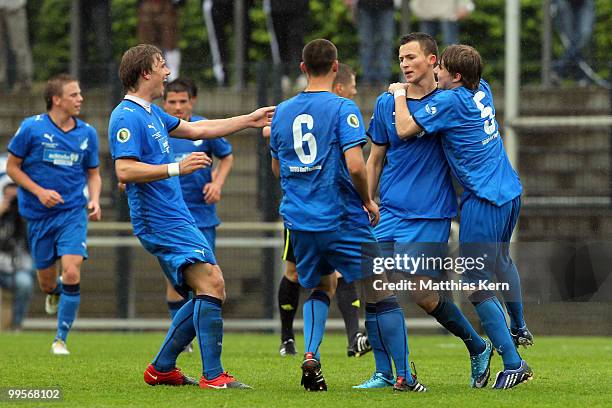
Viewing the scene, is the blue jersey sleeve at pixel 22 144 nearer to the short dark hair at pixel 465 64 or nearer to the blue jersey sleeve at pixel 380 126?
the blue jersey sleeve at pixel 380 126

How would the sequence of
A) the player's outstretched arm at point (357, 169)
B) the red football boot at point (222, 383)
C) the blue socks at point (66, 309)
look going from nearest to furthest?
the player's outstretched arm at point (357, 169) < the red football boot at point (222, 383) < the blue socks at point (66, 309)

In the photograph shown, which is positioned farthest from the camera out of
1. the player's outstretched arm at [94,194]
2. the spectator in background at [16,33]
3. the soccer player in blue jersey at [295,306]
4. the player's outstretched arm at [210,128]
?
the spectator in background at [16,33]

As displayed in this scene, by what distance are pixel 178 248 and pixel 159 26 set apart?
879 centimetres

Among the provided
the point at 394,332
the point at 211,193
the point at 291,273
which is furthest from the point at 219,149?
the point at 394,332

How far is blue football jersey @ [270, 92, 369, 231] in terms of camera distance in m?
7.69

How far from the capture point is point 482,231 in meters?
8.09

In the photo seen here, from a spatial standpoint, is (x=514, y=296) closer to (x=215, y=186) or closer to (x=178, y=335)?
(x=178, y=335)

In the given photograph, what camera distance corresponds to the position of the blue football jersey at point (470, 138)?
26.2 ft

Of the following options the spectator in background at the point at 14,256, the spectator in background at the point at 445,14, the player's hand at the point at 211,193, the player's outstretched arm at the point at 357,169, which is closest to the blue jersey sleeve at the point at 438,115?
the player's outstretched arm at the point at 357,169

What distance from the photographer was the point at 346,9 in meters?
16.4

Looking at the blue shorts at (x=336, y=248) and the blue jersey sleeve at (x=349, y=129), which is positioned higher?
the blue jersey sleeve at (x=349, y=129)

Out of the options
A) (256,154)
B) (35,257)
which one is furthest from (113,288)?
(35,257)

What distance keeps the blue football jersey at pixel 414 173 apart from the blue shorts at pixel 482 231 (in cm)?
12

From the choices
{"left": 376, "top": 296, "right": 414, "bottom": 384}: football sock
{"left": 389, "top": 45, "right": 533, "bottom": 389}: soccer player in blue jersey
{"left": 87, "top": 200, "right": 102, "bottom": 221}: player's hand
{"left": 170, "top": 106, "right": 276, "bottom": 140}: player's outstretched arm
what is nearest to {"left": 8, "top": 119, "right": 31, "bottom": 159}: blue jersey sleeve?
{"left": 87, "top": 200, "right": 102, "bottom": 221}: player's hand
